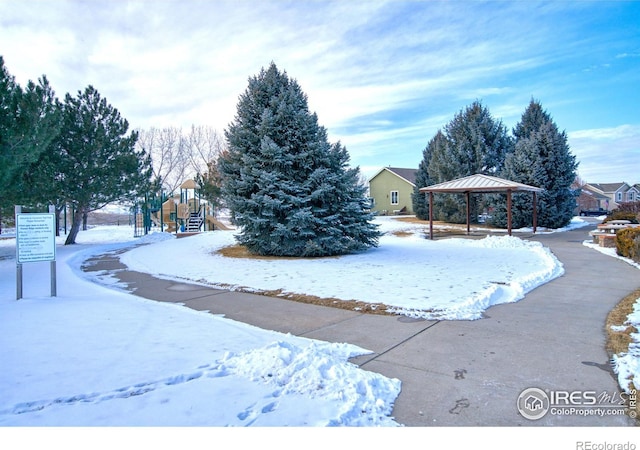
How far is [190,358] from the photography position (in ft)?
13.0

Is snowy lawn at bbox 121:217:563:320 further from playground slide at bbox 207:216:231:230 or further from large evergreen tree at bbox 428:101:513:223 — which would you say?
large evergreen tree at bbox 428:101:513:223

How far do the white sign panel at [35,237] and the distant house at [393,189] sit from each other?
3483 cm

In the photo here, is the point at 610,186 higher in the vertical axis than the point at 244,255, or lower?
higher

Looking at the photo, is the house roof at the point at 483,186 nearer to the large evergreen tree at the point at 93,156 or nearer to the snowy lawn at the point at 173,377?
the large evergreen tree at the point at 93,156

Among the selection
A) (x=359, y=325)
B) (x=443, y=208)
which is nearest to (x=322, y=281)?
(x=359, y=325)

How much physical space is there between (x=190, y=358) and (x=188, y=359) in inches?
1.2

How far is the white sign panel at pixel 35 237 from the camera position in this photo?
→ 21.4ft

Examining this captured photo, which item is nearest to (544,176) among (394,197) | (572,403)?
(394,197)

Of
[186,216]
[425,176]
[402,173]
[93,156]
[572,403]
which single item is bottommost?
[572,403]

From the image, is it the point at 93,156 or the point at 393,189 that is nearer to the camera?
the point at 93,156

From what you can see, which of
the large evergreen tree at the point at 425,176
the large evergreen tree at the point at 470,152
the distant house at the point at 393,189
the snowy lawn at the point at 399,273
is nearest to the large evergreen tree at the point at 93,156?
the snowy lawn at the point at 399,273

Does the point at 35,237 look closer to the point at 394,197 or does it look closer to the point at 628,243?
the point at 628,243

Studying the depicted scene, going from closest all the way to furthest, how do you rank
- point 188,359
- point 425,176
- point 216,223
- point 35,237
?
1. point 188,359
2. point 35,237
3. point 216,223
4. point 425,176

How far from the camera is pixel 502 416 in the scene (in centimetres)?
298
